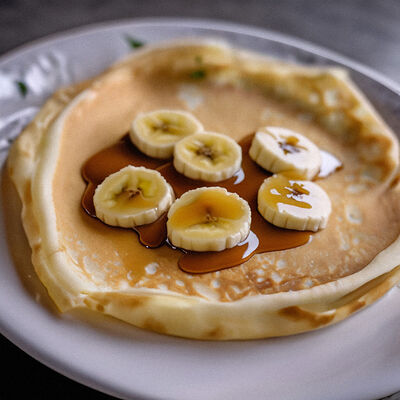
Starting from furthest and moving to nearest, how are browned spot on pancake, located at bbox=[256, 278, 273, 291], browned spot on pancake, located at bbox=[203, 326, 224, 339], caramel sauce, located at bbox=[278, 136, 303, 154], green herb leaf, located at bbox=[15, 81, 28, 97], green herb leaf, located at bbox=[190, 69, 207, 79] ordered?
green herb leaf, located at bbox=[190, 69, 207, 79] → green herb leaf, located at bbox=[15, 81, 28, 97] → caramel sauce, located at bbox=[278, 136, 303, 154] → browned spot on pancake, located at bbox=[256, 278, 273, 291] → browned spot on pancake, located at bbox=[203, 326, 224, 339]

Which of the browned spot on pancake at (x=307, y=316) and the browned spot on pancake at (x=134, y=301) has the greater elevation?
the browned spot on pancake at (x=307, y=316)

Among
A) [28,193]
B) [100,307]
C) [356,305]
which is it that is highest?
[356,305]

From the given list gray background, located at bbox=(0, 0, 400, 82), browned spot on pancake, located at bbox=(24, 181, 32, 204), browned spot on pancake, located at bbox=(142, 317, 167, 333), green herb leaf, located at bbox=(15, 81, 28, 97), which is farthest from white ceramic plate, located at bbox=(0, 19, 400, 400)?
gray background, located at bbox=(0, 0, 400, 82)

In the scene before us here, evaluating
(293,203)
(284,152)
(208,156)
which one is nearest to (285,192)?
(293,203)

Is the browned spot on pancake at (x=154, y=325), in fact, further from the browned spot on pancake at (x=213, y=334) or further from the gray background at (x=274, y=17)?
the gray background at (x=274, y=17)

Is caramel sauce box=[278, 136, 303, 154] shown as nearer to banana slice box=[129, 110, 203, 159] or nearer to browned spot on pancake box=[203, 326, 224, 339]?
banana slice box=[129, 110, 203, 159]

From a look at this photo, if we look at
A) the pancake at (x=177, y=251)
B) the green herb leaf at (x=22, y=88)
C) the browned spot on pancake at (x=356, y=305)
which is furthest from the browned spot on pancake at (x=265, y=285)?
the green herb leaf at (x=22, y=88)

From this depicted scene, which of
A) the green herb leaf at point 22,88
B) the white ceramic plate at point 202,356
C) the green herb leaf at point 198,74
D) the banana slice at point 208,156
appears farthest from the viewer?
the green herb leaf at point 198,74

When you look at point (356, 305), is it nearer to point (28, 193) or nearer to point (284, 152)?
point (284, 152)
